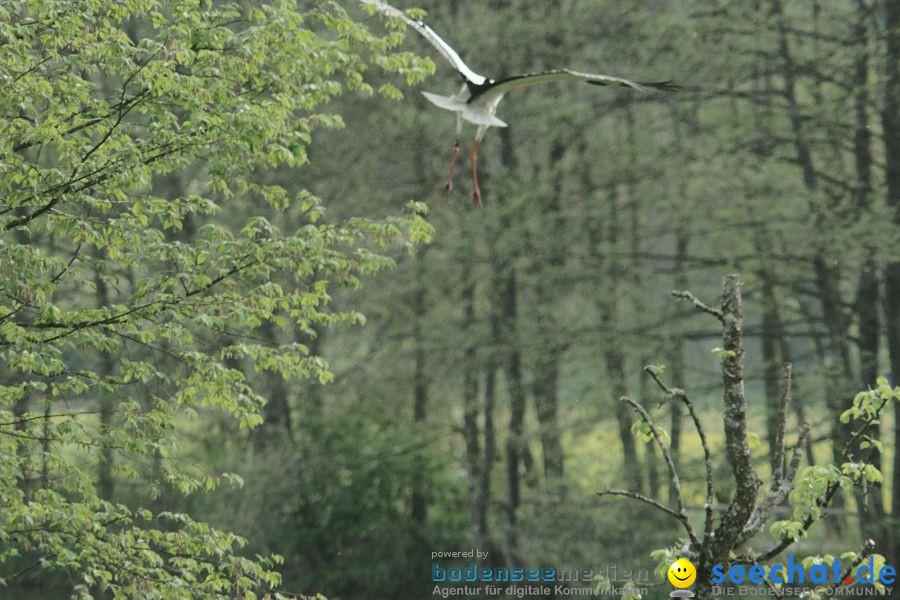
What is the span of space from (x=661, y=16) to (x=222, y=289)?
8.22 m

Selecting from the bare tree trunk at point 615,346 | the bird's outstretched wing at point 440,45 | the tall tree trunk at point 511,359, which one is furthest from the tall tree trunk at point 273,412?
the bird's outstretched wing at point 440,45

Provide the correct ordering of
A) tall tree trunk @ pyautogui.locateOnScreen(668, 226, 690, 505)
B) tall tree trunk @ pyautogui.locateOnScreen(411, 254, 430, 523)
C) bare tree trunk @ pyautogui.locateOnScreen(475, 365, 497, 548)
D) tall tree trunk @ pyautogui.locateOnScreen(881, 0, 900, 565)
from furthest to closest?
bare tree trunk @ pyautogui.locateOnScreen(475, 365, 497, 548) < tall tree trunk @ pyautogui.locateOnScreen(411, 254, 430, 523) < tall tree trunk @ pyautogui.locateOnScreen(668, 226, 690, 505) < tall tree trunk @ pyautogui.locateOnScreen(881, 0, 900, 565)

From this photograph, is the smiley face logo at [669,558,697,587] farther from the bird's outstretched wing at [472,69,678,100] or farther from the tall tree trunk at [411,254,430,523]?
the tall tree trunk at [411,254,430,523]

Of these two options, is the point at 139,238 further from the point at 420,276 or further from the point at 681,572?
the point at 420,276

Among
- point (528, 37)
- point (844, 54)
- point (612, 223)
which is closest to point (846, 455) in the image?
point (844, 54)

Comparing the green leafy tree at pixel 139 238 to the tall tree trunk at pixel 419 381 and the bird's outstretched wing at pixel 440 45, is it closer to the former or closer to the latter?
the bird's outstretched wing at pixel 440 45

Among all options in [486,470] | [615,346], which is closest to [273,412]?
[486,470]

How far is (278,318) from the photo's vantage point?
740cm

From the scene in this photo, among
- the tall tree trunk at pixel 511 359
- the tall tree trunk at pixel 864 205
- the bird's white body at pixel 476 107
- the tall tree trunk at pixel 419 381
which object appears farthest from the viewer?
the tall tree trunk at pixel 419 381

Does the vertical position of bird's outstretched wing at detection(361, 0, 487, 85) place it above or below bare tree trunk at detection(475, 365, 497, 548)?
above

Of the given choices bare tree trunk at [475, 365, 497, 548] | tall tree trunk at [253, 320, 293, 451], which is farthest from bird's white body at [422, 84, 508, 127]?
tall tree trunk at [253, 320, 293, 451]

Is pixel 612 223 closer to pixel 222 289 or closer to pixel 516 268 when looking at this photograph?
pixel 516 268

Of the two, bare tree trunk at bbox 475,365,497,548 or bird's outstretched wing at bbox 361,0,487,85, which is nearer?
bird's outstretched wing at bbox 361,0,487,85

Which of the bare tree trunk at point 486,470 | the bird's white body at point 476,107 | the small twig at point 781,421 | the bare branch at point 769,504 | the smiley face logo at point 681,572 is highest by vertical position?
the bird's white body at point 476,107
